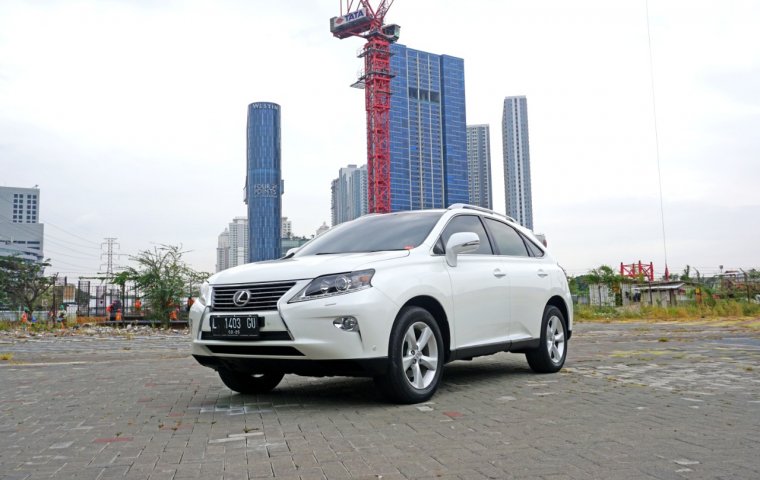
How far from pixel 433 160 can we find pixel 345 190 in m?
35.4

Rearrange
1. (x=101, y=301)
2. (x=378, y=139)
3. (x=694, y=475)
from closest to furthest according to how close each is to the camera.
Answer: (x=694, y=475)
(x=101, y=301)
(x=378, y=139)

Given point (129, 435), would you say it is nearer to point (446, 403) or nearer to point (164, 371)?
point (446, 403)

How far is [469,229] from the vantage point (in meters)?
6.75

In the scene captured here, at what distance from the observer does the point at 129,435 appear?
172 inches

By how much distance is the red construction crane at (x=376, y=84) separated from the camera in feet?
252

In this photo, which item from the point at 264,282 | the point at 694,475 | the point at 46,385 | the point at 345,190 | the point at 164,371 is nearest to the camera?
the point at 694,475

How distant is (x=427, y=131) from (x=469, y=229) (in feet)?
472

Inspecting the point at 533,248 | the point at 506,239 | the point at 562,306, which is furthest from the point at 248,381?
the point at 562,306

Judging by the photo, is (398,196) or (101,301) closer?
(101,301)

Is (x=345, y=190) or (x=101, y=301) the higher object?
(x=345, y=190)

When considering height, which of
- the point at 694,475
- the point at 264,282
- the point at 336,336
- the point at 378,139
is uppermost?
the point at 378,139

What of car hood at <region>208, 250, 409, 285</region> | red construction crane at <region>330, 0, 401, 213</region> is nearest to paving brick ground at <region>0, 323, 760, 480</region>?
car hood at <region>208, 250, 409, 285</region>

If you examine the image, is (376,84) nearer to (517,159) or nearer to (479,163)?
(517,159)

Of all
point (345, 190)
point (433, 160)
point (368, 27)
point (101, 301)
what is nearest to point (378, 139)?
point (368, 27)
